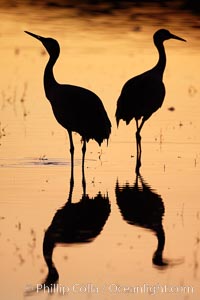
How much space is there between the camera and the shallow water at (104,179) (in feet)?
32.2

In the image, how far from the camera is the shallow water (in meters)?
9.82

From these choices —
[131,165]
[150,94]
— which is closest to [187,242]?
[131,165]

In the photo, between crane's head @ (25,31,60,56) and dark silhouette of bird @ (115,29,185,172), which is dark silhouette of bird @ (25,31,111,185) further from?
dark silhouette of bird @ (115,29,185,172)

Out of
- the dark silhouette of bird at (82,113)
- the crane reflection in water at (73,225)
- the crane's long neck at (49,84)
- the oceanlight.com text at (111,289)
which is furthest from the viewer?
the crane's long neck at (49,84)

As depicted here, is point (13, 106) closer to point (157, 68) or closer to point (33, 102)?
point (33, 102)

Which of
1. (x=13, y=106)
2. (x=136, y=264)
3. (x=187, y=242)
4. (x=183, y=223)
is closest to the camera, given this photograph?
(x=136, y=264)

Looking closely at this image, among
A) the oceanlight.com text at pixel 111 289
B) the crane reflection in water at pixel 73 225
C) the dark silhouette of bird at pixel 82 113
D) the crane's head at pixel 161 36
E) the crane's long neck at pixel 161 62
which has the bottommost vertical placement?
the oceanlight.com text at pixel 111 289

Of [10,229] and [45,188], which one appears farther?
[45,188]

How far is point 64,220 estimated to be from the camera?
39.2 ft

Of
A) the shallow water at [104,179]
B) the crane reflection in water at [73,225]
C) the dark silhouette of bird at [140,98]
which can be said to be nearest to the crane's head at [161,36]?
the shallow water at [104,179]

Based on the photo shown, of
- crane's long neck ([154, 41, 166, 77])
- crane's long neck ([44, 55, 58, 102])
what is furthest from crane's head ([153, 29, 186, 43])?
crane's long neck ([44, 55, 58, 102])

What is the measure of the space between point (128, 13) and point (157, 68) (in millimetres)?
15334

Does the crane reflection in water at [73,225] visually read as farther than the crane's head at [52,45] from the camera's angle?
No

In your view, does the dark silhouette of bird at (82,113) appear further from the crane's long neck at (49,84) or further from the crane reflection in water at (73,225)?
the crane reflection in water at (73,225)
